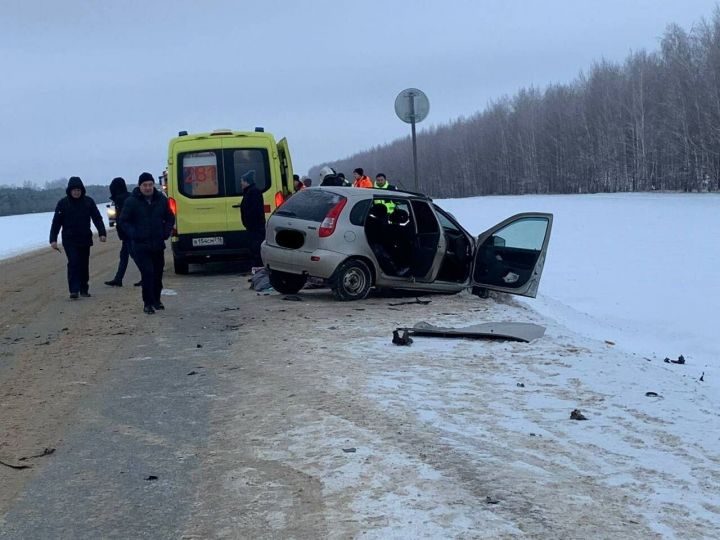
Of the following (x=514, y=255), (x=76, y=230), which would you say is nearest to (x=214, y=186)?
(x=76, y=230)

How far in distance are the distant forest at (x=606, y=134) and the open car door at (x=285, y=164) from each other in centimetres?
5870

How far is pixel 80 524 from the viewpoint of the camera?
13.6 feet

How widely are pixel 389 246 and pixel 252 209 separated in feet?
10.4

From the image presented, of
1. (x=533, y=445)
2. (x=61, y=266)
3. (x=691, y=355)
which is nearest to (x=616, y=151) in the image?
(x=61, y=266)

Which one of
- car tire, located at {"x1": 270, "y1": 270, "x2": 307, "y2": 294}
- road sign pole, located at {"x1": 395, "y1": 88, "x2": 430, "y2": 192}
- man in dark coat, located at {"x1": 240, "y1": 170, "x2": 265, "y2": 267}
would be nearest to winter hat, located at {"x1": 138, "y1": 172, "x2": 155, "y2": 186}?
car tire, located at {"x1": 270, "y1": 270, "x2": 307, "y2": 294}

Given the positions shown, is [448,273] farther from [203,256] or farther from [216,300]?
[203,256]

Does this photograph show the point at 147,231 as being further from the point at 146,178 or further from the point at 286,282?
the point at 286,282

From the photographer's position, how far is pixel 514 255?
37.4 feet

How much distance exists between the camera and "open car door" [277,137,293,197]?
16898 mm

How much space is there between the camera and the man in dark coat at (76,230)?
13.2m

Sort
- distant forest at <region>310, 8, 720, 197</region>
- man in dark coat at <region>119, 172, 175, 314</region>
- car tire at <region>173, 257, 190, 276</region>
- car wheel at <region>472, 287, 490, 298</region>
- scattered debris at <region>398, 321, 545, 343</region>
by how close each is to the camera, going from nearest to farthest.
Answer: scattered debris at <region>398, 321, 545, 343</region>
man in dark coat at <region>119, 172, 175, 314</region>
car wheel at <region>472, 287, 490, 298</region>
car tire at <region>173, 257, 190, 276</region>
distant forest at <region>310, 8, 720, 197</region>

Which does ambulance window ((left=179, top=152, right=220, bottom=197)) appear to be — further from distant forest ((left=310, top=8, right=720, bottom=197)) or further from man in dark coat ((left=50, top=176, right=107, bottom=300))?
distant forest ((left=310, top=8, right=720, bottom=197))

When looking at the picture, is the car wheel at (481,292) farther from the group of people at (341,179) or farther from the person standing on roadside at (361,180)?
the person standing on roadside at (361,180)

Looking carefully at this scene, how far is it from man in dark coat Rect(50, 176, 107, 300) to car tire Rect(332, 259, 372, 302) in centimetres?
417
